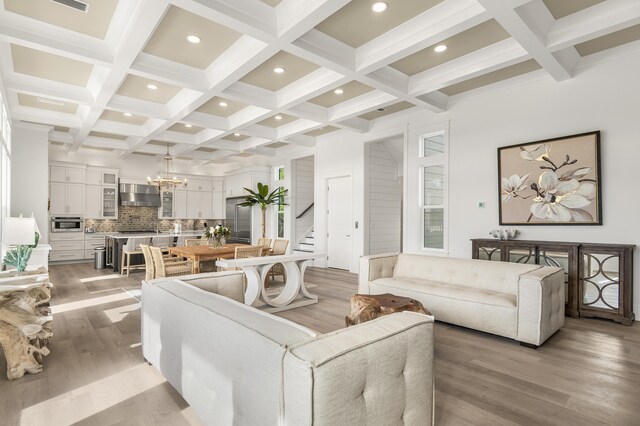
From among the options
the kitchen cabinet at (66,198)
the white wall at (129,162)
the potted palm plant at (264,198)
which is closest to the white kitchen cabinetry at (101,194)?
the kitchen cabinet at (66,198)

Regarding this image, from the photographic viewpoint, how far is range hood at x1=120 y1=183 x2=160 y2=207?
978 centimetres

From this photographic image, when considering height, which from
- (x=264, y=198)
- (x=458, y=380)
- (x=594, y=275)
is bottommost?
(x=458, y=380)

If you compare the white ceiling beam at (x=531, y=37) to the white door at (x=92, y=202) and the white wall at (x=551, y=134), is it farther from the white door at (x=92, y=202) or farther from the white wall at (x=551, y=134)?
the white door at (x=92, y=202)

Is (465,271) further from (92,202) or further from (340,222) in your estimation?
(92,202)

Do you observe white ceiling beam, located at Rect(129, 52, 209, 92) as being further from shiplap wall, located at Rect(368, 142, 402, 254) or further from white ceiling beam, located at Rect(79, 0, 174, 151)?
shiplap wall, located at Rect(368, 142, 402, 254)

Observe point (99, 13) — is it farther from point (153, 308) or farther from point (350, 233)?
point (350, 233)

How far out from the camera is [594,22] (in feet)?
11.0

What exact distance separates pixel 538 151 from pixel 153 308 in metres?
4.95

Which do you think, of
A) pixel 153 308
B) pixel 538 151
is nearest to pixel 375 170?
pixel 538 151

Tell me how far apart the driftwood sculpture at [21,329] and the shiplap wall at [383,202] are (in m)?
5.85

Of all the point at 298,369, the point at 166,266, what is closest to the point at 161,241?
the point at 166,266

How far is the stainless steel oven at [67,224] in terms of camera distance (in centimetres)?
873

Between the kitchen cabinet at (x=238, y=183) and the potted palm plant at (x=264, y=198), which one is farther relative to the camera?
the kitchen cabinet at (x=238, y=183)

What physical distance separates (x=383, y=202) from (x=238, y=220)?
184 inches
